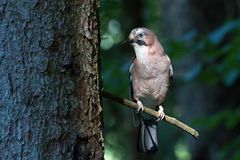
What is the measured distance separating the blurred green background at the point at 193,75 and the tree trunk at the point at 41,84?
1.57m

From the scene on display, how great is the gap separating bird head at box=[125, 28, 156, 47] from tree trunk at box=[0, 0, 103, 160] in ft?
6.57

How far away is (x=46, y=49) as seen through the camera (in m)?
2.32

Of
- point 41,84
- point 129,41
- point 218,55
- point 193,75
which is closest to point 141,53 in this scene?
point 129,41

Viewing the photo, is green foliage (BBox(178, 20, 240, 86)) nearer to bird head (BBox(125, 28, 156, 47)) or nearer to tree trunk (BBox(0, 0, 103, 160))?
bird head (BBox(125, 28, 156, 47))

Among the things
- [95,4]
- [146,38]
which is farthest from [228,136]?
[95,4]

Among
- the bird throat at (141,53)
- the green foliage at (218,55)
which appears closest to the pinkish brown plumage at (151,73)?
the bird throat at (141,53)

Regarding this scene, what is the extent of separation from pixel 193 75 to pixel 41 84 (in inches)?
149

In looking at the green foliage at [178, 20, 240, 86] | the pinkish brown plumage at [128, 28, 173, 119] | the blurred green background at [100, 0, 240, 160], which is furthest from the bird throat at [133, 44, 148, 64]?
the green foliage at [178, 20, 240, 86]

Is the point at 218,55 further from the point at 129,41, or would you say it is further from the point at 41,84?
the point at 41,84

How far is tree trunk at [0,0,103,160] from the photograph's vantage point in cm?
230

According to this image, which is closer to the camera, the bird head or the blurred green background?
the bird head

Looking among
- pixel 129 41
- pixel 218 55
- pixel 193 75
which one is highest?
pixel 218 55

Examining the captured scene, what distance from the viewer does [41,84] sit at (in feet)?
7.57

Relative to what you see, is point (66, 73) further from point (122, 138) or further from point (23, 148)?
point (122, 138)
